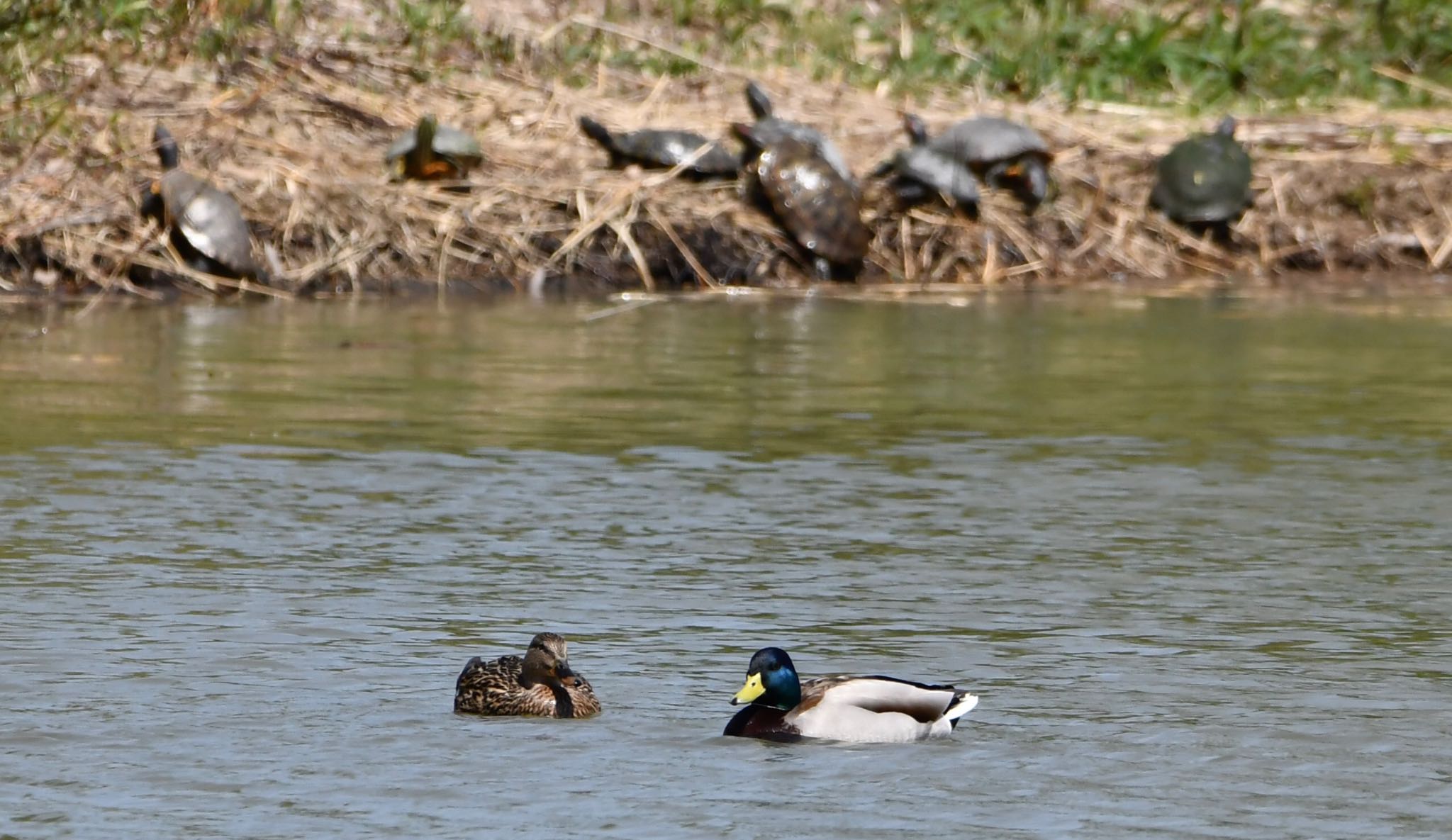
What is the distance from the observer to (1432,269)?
1767 centimetres

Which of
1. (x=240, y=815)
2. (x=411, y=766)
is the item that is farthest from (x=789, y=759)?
Result: (x=240, y=815)

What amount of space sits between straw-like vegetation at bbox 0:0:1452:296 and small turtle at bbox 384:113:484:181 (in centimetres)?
14

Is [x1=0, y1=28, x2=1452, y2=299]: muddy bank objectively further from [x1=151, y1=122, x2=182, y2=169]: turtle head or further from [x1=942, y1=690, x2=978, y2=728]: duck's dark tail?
[x1=942, y1=690, x2=978, y2=728]: duck's dark tail

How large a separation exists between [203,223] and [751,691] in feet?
31.9

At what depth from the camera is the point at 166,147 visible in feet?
48.9

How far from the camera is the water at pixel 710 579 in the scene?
15.7 feet

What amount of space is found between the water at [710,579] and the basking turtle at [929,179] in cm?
383

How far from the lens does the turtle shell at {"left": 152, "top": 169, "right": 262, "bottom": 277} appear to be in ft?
46.5

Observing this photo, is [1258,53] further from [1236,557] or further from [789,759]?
[789,759]

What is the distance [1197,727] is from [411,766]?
1602 millimetres

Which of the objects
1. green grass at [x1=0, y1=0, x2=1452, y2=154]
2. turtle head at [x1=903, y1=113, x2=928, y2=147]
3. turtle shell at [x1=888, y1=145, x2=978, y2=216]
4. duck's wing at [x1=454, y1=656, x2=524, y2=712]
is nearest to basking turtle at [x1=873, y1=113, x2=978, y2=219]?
turtle shell at [x1=888, y1=145, x2=978, y2=216]

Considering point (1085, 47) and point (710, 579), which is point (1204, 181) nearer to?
point (1085, 47)

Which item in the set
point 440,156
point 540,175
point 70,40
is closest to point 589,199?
point 540,175

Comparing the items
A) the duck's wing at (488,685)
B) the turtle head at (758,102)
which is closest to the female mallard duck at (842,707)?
the duck's wing at (488,685)
